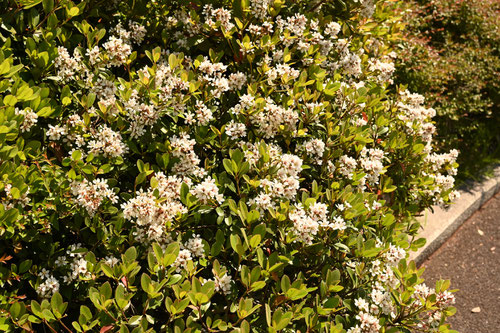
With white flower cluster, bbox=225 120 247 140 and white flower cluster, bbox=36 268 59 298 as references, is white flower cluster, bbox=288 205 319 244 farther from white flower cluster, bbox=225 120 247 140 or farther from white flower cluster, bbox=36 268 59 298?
white flower cluster, bbox=36 268 59 298

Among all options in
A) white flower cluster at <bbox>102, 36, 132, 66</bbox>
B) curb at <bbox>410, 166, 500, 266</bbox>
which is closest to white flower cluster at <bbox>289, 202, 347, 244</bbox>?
white flower cluster at <bbox>102, 36, 132, 66</bbox>

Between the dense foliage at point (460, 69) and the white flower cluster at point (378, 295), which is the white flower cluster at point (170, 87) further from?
the dense foliage at point (460, 69)

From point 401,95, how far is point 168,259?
7.19 feet

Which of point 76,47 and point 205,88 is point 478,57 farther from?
point 76,47

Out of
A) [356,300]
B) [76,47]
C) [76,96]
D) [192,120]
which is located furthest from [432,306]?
[76,47]

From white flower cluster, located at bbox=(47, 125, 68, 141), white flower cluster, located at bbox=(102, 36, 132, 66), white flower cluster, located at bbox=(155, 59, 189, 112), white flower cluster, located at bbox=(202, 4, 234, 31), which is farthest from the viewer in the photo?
white flower cluster, located at bbox=(202, 4, 234, 31)

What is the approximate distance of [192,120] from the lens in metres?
2.42

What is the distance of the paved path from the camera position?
12.9 feet

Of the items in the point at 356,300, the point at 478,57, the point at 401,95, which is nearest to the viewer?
the point at 356,300

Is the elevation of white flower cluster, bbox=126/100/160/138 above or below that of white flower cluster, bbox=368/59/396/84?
below

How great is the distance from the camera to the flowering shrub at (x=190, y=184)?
2.03 m

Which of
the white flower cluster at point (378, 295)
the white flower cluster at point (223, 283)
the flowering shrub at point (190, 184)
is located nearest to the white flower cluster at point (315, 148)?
the flowering shrub at point (190, 184)

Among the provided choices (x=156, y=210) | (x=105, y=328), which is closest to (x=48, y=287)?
(x=105, y=328)

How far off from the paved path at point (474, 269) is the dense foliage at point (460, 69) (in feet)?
2.31
